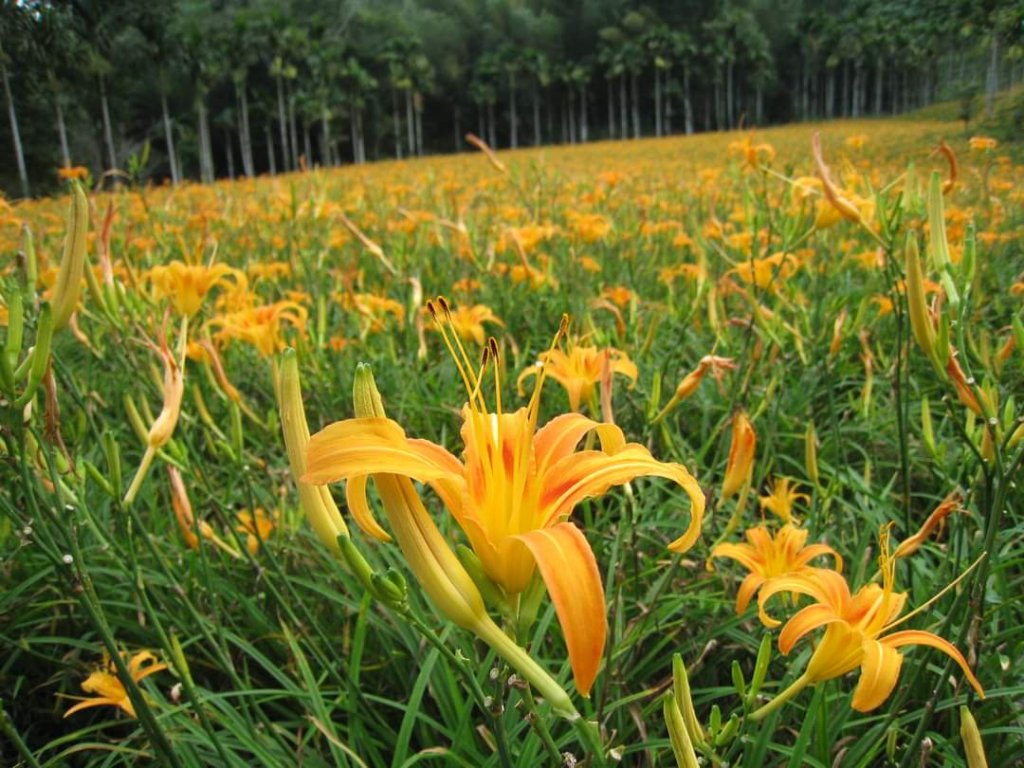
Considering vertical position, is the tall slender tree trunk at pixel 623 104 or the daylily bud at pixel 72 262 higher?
the tall slender tree trunk at pixel 623 104

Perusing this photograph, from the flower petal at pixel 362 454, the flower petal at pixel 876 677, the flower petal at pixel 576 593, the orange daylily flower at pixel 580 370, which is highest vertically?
the flower petal at pixel 362 454

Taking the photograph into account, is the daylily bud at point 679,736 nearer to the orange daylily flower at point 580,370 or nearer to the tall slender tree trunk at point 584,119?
the orange daylily flower at point 580,370

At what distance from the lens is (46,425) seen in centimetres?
75

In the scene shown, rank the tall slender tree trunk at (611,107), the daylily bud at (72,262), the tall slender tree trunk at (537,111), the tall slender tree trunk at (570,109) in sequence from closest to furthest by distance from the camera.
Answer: the daylily bud at (72,262) → the tall slender tree trunk at (537,111) → the tall slender tree trunk at (611,107) → the tall slender tree trunk at (570,109)

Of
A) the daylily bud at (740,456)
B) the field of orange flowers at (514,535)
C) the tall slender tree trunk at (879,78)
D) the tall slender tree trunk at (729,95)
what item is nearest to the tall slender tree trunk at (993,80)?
the field of orange flowers at (514,535)

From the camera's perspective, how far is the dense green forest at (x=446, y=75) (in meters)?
21.5

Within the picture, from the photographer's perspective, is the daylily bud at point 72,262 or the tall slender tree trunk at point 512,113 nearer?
the daylily bud at point 72,262

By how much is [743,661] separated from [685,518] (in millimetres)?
342

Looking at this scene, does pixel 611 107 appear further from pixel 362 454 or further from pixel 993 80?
pixel 362 454

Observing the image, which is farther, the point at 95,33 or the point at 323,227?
the point at 95,33

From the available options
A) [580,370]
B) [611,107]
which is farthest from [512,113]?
[580,370]

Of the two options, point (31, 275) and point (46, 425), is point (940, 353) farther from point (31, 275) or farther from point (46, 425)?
point (31, 275)

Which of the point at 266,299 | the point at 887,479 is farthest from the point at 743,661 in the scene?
the point at 266,299

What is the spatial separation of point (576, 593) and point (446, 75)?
43.3 meters
